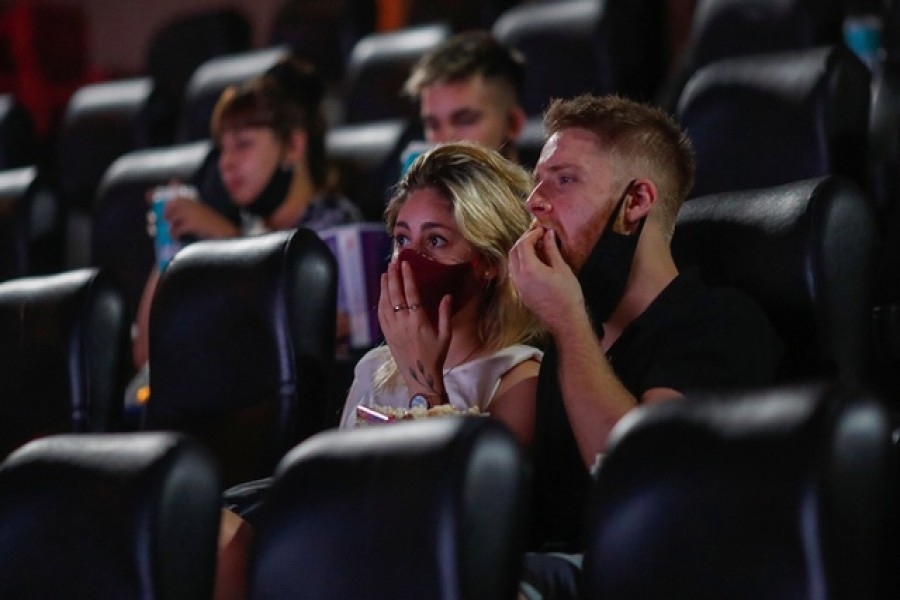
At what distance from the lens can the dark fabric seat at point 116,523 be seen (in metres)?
1.08

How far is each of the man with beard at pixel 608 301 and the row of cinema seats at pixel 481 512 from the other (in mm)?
288

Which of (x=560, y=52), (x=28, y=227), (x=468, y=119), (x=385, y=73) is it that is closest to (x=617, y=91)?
(x=560, y=52)

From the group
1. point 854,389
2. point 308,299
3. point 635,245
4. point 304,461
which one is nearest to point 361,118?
point 308,299

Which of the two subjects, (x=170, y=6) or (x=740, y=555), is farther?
(x=170, y=6)

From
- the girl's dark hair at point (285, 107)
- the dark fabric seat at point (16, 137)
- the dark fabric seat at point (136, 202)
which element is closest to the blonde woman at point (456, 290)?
the girl's dark hair at point (285, 107)

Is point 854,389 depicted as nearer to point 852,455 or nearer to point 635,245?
point 852,455

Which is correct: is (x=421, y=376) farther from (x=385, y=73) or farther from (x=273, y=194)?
(x=385, y=73)

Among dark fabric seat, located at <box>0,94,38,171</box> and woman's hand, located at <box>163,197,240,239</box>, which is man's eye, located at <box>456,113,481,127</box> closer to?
woman's hand, located at <box>163,197,240,239</box>

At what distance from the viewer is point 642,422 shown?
38.7 inches

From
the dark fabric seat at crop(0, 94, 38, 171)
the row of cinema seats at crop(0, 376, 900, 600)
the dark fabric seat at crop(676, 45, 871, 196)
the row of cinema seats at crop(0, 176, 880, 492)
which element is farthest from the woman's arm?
the dark fabric seat at crop(0, 94, 38, 171)

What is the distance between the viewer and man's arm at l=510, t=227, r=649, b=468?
138cm

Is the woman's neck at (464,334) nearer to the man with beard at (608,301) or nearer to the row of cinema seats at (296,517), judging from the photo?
the man with beard at (608,301)

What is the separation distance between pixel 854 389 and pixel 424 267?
0.75 meters

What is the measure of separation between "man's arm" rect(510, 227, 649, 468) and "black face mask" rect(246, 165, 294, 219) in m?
1.16
